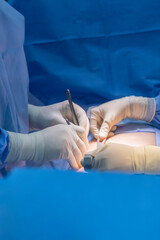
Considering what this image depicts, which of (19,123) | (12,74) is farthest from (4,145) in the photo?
(12,74)

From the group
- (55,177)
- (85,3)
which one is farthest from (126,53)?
(55,177)

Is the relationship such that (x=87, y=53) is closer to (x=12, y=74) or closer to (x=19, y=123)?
(x=12, y=74)

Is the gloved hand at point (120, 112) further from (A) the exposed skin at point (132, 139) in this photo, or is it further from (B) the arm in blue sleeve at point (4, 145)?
(B) the arm in blue sleeve at point (4, 145)

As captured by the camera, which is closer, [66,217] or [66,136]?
[66,217]

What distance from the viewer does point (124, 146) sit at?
1416mm

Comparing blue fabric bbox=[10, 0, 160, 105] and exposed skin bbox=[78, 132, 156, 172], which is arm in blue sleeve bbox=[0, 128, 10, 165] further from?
blue fabric bbox=[10, 0, 160, 105]

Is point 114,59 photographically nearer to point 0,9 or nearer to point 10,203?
point 0,9

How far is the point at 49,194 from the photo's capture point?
0.54 metres

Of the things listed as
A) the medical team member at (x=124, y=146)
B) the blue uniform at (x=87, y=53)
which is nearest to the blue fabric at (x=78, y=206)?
the medical team member at (x=124, y=146)

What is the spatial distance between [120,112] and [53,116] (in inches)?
16.7

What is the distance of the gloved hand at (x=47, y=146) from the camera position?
4.56ft

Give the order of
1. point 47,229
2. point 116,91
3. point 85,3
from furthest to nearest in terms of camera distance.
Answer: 1. point 116,91
2. point 85,3
3. point 47,229

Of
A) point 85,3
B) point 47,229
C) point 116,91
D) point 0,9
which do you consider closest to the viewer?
point 47,229

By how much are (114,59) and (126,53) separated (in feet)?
0.28
